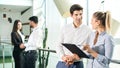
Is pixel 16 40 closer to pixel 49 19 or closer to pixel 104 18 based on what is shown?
pixel 104 18

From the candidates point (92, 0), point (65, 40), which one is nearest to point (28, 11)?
point (92, 0)

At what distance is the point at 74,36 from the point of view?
8.38 feet

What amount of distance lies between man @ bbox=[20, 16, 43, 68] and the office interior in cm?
12

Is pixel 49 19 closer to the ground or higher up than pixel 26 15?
closer to the ground

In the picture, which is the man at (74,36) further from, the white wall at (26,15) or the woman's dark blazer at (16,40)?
the white wall at (26,15)

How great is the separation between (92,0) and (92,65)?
12.6ft

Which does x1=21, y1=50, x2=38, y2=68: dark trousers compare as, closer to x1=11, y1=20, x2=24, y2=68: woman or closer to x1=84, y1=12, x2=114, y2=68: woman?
x1=11, y1=20, x2=24, y2=68: woman

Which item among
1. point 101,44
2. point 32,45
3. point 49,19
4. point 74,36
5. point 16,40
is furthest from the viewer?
point 49,19

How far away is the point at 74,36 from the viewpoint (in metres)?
2.55

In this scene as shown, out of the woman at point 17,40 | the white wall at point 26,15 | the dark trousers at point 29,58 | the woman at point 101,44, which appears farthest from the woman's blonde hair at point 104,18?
the white wall at point 26,15

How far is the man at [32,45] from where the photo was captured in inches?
156

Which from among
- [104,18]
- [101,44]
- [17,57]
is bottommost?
[17,57]

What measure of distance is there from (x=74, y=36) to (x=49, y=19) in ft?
20.8

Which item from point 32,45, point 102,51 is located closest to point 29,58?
point 32,45
